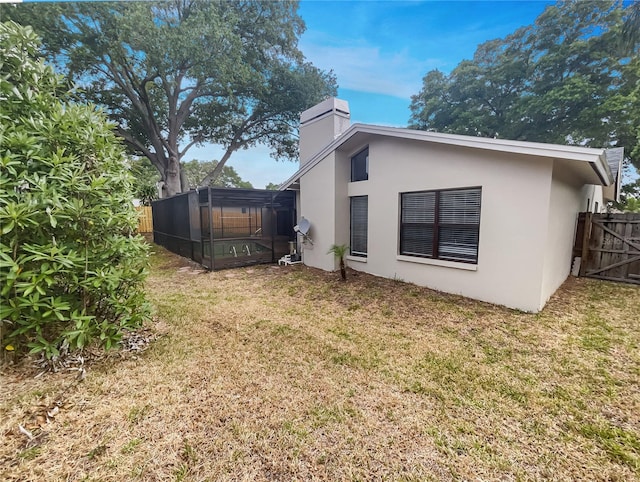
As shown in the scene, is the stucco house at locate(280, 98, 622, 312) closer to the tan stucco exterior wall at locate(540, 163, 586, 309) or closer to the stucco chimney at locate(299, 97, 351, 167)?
the tan stucco exterior wall at locate(540, 163, 586, 309)

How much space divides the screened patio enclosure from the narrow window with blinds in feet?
9.31

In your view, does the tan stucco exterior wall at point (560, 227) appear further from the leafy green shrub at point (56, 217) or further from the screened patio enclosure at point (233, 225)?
the screened patio enclosure at point (233, 225)

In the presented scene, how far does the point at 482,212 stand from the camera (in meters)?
5.10

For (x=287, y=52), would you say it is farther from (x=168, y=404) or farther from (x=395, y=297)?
(x=168, y=404)

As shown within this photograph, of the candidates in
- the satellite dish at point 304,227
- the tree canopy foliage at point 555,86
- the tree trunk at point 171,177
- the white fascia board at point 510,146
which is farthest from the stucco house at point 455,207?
the tree trunk at point 171,177

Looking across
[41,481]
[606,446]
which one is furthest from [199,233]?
[606,446]

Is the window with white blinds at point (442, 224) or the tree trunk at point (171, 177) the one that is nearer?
the window with white blinds at point (442, 224)

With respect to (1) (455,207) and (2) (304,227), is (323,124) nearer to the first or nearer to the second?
(2) (304,227)

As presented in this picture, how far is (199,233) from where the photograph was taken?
8.77 m

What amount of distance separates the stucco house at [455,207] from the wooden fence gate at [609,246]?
0.45m

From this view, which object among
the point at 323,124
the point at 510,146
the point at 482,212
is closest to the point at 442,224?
the point at 482,212

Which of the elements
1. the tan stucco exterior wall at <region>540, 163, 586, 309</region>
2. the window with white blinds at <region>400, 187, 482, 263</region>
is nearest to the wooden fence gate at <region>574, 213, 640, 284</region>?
the tan stucco exterior wall at <region>540, 163, 586, 309</region>

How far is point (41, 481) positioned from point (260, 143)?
A: 60.2 ft

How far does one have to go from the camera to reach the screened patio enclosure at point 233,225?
8234 mm
